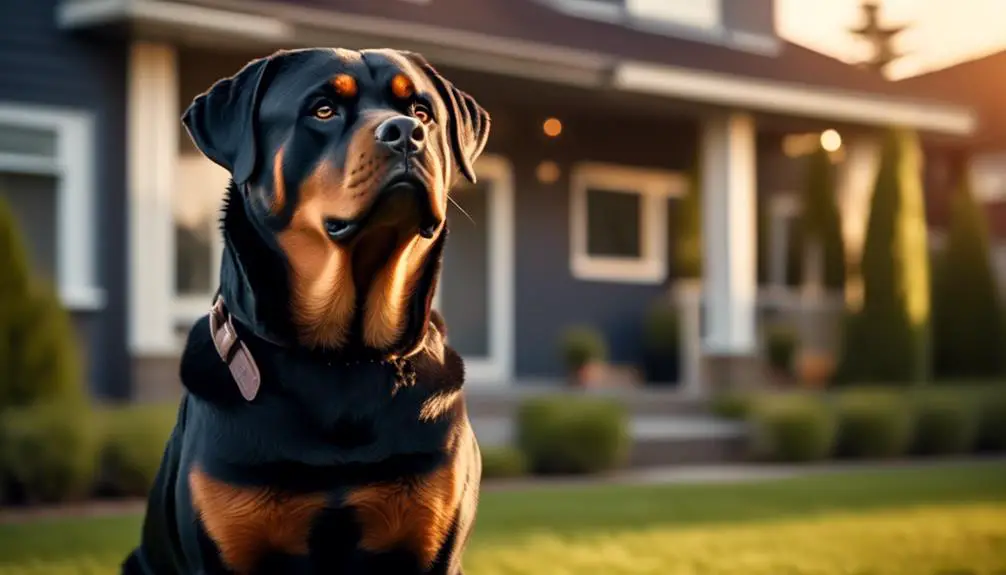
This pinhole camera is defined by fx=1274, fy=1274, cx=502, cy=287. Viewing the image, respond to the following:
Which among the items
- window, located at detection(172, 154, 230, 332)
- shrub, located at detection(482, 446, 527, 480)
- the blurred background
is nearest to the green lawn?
the blurred background

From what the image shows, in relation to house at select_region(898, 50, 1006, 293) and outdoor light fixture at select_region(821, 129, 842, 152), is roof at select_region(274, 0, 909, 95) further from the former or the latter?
house at select_region(898, 50, 1006, 293)

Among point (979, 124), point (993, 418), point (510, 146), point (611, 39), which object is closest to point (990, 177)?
point (979, 124)

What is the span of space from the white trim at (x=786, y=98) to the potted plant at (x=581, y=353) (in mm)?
2928

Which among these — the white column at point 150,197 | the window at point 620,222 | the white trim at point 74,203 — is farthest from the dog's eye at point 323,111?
the window at point 620,222

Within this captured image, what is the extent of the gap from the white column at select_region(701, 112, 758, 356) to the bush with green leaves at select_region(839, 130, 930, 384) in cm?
144

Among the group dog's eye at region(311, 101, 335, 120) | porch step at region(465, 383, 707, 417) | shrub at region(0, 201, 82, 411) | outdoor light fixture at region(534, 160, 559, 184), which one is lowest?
porch step at region(465, 383, 707, 417)

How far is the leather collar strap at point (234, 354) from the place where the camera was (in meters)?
2.81

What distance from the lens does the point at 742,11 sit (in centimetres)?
1666

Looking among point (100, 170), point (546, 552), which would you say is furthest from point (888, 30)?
point (546, 552)

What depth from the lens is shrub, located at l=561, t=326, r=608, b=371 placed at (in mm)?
14516

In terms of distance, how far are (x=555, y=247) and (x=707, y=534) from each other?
8223 mm

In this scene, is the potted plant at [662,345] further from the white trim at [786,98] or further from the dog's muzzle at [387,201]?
the dog's muzzle at [387,201]

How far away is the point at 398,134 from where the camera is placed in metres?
2.67

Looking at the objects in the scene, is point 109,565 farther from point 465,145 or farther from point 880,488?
point 880,488
